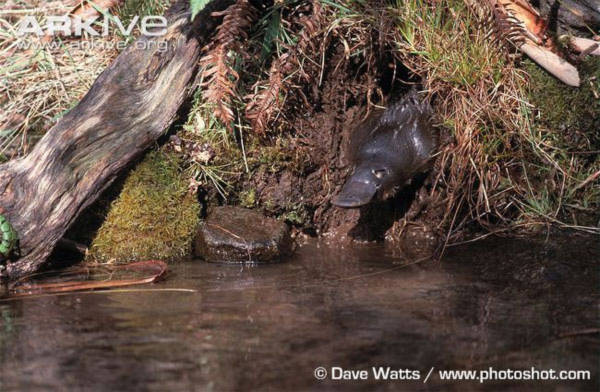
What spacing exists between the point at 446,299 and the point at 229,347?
3.85 ft

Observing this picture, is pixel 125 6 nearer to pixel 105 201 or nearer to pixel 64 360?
pixel 105 201

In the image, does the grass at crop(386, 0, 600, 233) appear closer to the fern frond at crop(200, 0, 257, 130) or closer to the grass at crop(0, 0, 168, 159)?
the fern frond at crop(200, 0, 257, 130)

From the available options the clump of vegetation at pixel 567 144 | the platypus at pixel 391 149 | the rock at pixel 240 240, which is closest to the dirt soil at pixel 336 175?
the platypus at pixel 391 149

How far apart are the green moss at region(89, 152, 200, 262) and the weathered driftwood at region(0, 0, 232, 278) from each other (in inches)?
6.7

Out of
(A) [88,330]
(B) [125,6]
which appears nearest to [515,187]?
(A) [88,330]

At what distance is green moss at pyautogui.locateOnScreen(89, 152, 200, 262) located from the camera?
15.1 feet

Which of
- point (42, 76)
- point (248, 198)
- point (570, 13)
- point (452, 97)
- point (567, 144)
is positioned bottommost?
point (248, 198)

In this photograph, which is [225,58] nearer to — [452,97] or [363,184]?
[363,184]

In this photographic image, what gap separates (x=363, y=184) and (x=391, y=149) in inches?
13.2

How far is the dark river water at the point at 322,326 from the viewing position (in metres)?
2.82

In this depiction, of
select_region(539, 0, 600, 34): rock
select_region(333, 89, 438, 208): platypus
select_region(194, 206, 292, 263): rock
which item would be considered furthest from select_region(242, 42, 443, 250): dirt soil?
select_region(539, 0, 600, 34): rock

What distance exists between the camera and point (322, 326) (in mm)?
3287

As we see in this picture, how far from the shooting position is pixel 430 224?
195 inches

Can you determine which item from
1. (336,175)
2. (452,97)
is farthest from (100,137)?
(452,97)
